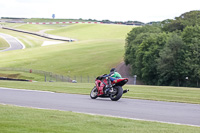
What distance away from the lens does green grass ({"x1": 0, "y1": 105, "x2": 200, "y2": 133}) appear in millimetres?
9055

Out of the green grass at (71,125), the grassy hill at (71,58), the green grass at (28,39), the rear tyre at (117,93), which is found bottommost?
the grassy hill at (71,58)

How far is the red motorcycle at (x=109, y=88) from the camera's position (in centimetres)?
1847

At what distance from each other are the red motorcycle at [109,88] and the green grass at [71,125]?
22.8 ft

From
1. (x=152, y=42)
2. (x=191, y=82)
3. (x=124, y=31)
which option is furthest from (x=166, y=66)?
(x=124, y=31)

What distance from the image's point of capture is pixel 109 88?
62.0 ft

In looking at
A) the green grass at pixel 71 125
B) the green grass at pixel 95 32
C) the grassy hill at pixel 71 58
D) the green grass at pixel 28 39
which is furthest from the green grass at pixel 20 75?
the green grass at pixel 95 32

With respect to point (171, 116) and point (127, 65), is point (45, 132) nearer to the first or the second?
point (171, 116)

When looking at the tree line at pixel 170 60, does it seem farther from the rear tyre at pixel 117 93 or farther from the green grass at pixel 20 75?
the rear tyre at pixel 117 93

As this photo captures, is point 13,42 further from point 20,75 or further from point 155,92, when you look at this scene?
point 155,92

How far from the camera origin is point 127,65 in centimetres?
8838

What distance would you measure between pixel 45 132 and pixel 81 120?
2376 mm

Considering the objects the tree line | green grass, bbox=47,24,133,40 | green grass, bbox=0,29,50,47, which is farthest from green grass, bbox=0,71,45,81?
green grass, bbox=47,24,133,40

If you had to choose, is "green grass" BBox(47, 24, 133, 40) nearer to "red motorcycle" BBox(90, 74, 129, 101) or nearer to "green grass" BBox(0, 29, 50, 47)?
"green grass" BBox(0, 29, 50, 47)

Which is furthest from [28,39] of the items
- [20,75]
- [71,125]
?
[71,125]
